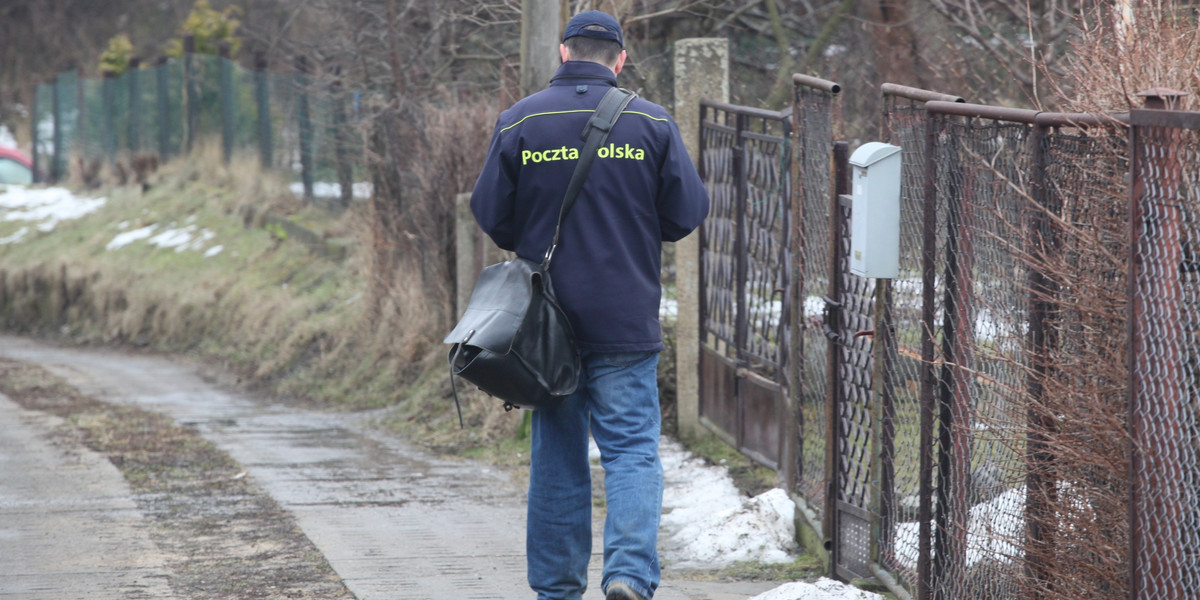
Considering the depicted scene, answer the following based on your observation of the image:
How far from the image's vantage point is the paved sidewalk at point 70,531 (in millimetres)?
4301

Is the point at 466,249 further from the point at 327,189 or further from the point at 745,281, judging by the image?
the point at 327,189

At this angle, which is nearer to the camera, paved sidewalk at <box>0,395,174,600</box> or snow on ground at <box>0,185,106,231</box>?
paved sidewalk at <box>0,395,174,600</box>

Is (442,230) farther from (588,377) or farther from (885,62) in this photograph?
(588,377)

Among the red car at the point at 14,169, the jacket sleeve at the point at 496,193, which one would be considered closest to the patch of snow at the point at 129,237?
the red car at the point at 14,169

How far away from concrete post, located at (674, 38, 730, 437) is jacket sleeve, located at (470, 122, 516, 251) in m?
2.91

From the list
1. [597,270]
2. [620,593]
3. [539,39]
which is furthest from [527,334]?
[539,39]

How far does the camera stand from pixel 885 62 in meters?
11.0

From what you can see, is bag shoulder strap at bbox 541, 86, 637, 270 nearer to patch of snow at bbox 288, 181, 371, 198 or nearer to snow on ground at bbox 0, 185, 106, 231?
patch of snow at bbox 288, 181, 371, 198

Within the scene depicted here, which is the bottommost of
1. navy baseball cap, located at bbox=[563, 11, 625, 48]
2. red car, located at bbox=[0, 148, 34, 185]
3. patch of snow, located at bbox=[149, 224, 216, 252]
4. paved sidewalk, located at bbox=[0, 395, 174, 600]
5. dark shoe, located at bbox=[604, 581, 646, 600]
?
paved sidewalk, located at bbox=[0, 395, 174, 600]

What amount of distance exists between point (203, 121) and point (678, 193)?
16.6 meters

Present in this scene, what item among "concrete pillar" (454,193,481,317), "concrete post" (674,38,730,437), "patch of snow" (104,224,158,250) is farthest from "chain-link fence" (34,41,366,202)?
"concrete post" (674,38,730,437)

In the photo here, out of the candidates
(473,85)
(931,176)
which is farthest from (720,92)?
(473,85)

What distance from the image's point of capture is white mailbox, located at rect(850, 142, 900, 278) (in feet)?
12.2

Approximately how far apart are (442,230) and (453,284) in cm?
38
